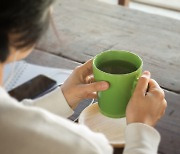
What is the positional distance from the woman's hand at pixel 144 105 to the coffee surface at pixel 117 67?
0.05 meters

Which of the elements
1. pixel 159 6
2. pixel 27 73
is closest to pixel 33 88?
pixel 27 73

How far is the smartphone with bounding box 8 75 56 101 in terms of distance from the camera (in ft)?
3.07

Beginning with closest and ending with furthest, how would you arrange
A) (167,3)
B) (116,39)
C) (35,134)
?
1. (35,134)
2. (116,39)
3. (167,3)

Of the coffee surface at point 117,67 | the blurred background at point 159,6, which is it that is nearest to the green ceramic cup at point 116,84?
the coffee surface at point 117,67

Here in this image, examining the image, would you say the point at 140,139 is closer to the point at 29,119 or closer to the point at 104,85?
the point at 104,85

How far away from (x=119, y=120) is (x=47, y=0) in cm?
36

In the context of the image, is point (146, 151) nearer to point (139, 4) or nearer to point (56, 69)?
point (56, 69)

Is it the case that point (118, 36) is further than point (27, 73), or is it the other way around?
point (118, 36)

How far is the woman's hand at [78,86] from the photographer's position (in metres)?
0.88

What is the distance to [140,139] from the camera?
2.28ft

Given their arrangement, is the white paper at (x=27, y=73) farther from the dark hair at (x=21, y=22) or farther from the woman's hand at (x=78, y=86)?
the dark hair at (x=21, y=22)

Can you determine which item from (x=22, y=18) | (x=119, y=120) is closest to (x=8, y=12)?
(x=22, y=18)

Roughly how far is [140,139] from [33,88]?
0.36 m

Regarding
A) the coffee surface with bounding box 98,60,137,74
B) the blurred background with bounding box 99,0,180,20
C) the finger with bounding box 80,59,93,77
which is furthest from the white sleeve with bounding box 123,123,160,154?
the blurred background with bounding box 99,0,180,20
